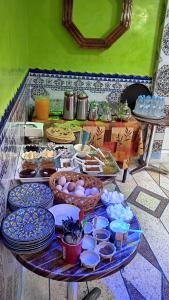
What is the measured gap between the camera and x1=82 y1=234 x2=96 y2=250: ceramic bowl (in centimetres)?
101

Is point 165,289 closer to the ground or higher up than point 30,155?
closer to the ground

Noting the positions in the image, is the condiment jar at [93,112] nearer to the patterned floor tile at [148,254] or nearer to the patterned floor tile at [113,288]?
the patterned floor tile at [148,254]

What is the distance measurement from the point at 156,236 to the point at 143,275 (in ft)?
1.41

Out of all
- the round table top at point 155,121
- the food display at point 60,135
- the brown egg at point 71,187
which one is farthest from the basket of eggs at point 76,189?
the round table top at point 155,121

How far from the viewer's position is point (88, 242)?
3.40 feet

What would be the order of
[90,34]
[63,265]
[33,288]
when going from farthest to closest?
[90,34], [33,288], [63,265]

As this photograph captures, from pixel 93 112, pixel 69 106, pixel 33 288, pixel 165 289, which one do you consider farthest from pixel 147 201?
pixel 33 288

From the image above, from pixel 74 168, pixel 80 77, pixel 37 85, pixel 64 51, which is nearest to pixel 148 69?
pixel 80 77

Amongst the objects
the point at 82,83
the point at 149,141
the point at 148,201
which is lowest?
the point at 148,201

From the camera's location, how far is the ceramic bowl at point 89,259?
0.92m

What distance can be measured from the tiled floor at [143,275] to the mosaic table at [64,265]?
0.76m

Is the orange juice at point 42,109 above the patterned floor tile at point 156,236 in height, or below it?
above

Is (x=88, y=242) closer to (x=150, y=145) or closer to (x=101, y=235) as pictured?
(x=101, y=235)

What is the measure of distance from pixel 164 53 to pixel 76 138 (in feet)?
4.88
